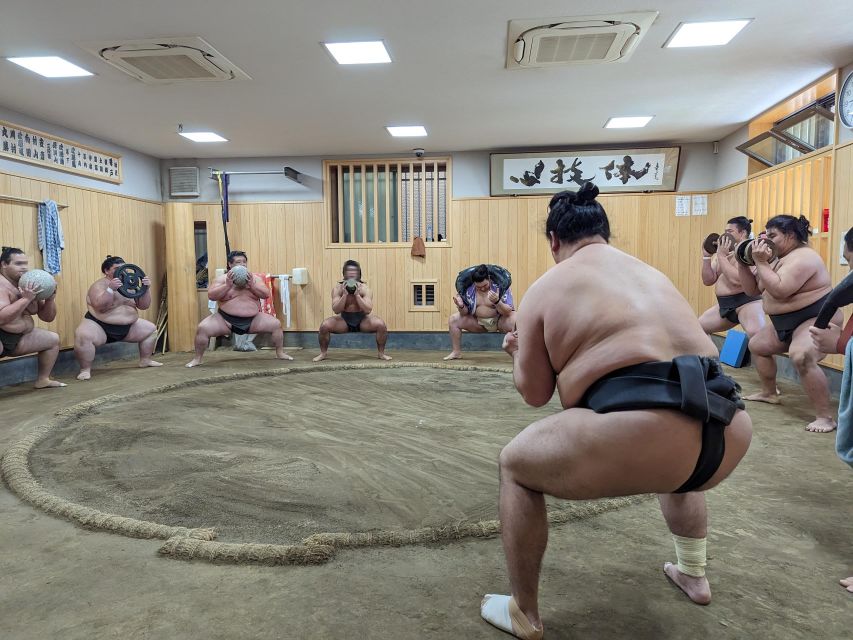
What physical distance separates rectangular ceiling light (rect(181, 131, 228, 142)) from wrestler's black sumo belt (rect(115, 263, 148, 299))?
151 cm

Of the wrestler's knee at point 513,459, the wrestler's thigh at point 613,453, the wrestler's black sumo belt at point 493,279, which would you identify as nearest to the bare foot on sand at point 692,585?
the wrestler's thigh at point 613,453

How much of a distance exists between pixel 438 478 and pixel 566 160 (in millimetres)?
4967

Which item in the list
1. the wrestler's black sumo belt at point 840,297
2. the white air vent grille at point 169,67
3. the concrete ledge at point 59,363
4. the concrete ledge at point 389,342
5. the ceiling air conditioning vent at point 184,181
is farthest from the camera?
the ceiling air conditioning vent at point 184,181

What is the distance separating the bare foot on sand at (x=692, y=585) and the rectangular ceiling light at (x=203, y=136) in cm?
558

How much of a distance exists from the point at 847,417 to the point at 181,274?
21.0 feet

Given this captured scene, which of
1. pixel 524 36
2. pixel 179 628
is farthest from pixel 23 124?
pixel 179 628

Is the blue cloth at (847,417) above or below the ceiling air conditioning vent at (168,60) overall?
below

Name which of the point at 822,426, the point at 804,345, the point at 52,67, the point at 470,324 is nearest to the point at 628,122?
the point at 470,324

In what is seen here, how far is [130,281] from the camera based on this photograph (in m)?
5.07

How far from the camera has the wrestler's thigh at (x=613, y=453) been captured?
111 centimetres

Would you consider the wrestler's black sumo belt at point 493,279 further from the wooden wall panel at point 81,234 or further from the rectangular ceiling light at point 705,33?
the wooden wall panel at point 81,234

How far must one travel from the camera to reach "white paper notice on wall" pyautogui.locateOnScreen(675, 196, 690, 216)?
632cm

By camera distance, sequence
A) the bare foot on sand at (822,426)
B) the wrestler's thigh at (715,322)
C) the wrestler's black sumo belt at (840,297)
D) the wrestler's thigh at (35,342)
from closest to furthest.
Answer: the wrestler's black sumo belt at (840,297)
the bare foot on sand at (822,426)
the wrestler's thigh at (35,342)
the wrestler's thigh at (715,322)

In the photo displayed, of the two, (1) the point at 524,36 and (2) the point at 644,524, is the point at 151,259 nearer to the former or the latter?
(1) the point at 524,36
